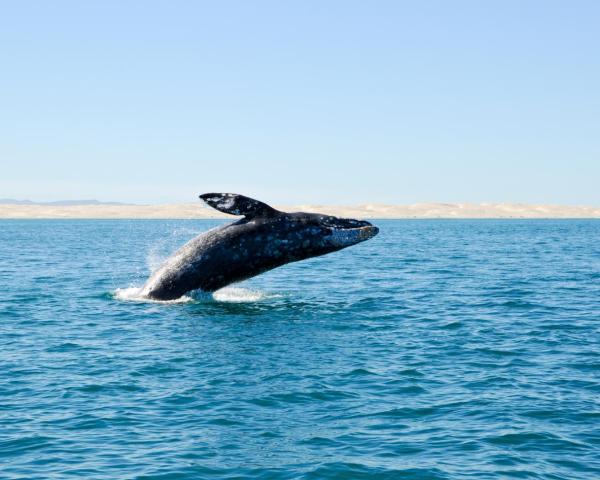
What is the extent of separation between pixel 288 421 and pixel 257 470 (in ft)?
7.05

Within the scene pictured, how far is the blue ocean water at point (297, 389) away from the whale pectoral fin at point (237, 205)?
10.1ft

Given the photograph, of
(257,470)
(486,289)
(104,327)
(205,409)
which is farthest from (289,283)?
(257,470)

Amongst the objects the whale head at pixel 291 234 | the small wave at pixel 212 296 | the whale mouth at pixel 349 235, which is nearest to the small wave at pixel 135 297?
the small wave at pixel 212 296

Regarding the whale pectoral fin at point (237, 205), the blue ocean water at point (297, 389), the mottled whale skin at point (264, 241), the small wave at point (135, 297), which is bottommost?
the blue ocean water at point (297, 389)

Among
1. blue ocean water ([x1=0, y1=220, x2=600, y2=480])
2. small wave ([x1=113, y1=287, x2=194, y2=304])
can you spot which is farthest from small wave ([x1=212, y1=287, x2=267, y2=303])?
small wave ([x1=113, y1=287, x2=194, y2=304])

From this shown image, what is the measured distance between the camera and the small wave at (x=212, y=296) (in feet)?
79.8

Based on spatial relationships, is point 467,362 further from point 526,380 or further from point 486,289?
point 486,289

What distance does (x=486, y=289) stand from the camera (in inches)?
1344

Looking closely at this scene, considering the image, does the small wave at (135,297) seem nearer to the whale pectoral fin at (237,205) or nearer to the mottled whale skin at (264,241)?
the mottled whale skin at (264,241)

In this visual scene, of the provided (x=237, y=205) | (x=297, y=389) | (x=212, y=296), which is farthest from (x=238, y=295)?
(x=297, y=389)

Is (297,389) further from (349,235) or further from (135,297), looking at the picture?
(135,297)

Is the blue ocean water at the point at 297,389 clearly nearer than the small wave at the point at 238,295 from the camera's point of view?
Yes

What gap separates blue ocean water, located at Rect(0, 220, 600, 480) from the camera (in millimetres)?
11219

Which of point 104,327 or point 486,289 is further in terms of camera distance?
point 486,289
